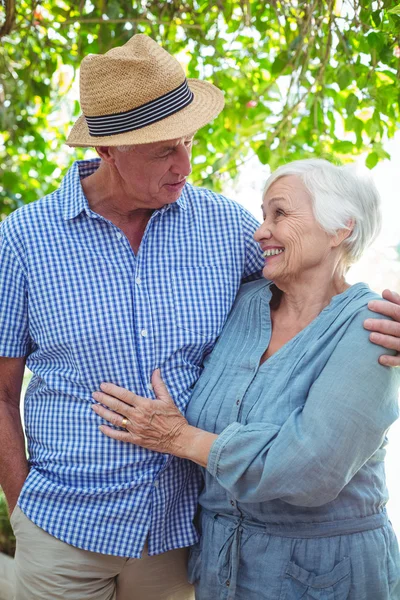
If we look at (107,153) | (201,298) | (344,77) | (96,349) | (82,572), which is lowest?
(82,572)

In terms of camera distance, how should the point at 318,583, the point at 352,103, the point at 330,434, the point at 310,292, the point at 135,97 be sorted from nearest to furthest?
the point at 330,434, the point at 318,583, the point at 135,97, the point at 310,292, the point at 352,103

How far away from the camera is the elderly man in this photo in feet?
6.34

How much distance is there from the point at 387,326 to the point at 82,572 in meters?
1.09

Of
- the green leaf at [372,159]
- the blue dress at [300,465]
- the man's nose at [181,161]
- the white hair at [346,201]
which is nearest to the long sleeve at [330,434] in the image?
the blue dress at [300,465]

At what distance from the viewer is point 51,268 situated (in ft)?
6.48

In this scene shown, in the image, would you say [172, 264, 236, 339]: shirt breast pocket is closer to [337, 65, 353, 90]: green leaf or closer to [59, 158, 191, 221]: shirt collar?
[59, 158, 191, 221]: shirt collar

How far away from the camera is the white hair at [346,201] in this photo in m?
1.95

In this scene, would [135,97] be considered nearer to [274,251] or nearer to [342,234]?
[274,251]

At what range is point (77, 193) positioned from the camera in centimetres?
207

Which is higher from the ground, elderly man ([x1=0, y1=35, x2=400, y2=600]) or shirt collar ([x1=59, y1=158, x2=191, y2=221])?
shirt collar ([x1=59, y1=158, x2=191, y2=221])

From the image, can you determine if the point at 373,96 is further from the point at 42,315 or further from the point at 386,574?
the point at 386,574

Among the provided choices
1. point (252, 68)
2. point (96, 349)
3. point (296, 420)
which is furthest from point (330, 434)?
point (252, 68)

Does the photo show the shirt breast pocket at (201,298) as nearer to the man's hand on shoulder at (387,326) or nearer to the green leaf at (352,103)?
the man's hand on shoulder at (387,326)

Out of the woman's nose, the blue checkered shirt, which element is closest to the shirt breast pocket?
the blue checkered shirt
